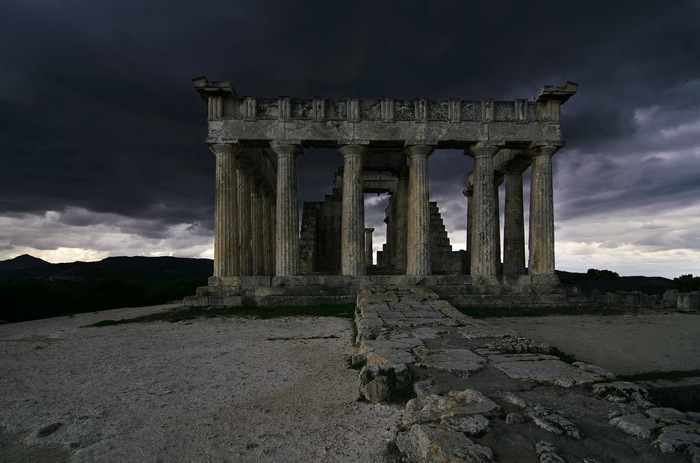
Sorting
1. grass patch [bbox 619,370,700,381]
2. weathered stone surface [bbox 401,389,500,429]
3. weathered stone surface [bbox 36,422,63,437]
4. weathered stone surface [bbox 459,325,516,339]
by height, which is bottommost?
weathered stone surface [bbox 36,422,63,437]

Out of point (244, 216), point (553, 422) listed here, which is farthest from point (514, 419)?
point (244, 216)

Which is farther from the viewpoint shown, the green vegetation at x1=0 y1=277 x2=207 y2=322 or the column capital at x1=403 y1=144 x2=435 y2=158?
the column capital at x1=403 y1=144 x2=435 y2=158

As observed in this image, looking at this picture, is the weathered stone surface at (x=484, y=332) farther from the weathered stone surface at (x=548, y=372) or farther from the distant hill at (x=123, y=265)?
the distant hill at (x=123, y=265)

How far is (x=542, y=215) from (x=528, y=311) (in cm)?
525

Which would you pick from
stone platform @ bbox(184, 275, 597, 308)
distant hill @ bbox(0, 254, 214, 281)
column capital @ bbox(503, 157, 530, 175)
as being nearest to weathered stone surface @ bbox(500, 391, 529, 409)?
stone platform @ bbox(184, 275, 597, 308)

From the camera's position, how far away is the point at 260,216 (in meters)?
23.7

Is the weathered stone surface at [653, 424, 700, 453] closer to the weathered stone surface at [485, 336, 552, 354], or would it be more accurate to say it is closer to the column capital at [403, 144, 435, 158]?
the weathered stone surface at [485, 336, 552, 354]

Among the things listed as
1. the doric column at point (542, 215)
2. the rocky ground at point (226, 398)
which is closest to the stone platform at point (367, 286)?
the doric column at point (542, 215)

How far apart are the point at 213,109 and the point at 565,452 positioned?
702 inches

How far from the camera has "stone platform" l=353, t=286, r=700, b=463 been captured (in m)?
3.36

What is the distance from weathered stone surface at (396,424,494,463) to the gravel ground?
0.37m

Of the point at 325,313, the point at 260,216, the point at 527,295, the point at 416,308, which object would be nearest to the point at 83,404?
the point at 416,308

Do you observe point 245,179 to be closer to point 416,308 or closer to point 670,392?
point 416,308

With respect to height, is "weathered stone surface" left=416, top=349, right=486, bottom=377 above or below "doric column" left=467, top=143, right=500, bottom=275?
below
